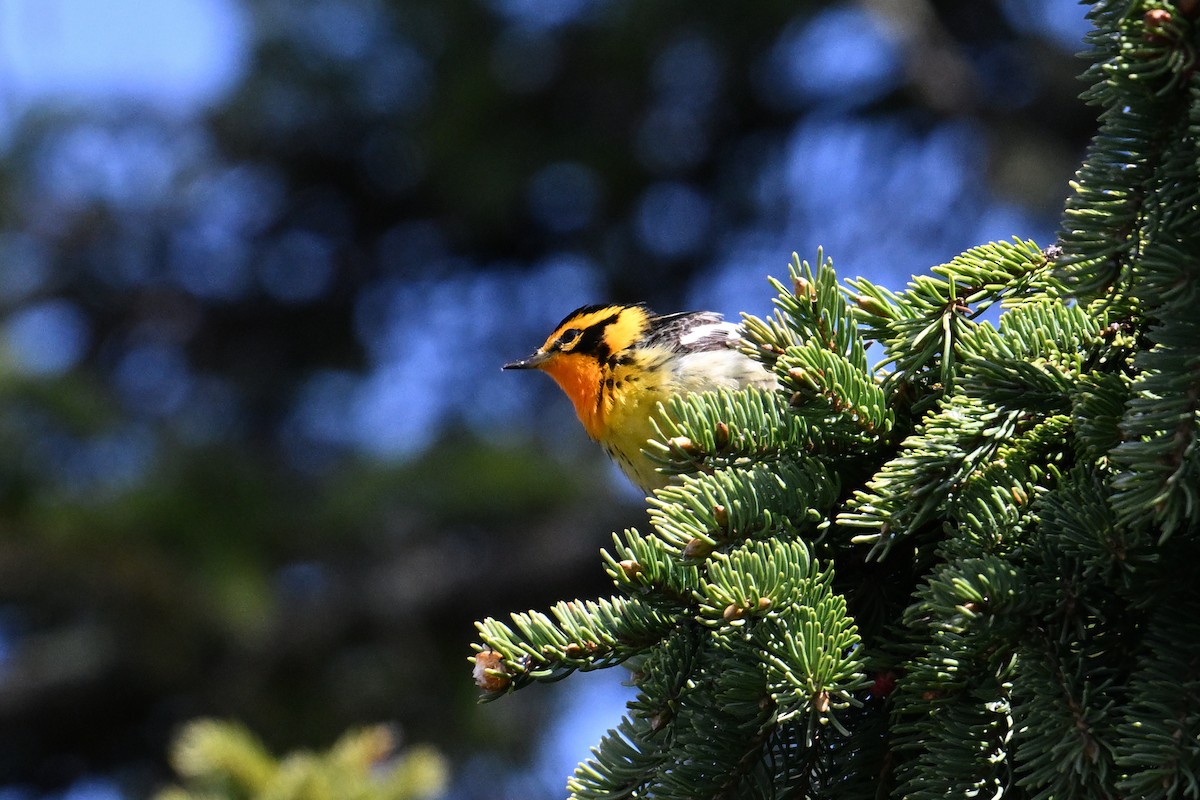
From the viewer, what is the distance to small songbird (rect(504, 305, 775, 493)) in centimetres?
331

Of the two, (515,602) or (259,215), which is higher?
(259,215)

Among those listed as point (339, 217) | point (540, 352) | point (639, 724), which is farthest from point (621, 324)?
point (339, 217)

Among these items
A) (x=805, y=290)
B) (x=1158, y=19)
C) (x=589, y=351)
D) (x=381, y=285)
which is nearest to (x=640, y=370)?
(x=589, y=351)

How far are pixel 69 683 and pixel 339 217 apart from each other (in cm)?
323

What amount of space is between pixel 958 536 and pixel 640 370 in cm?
203

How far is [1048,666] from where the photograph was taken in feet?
4.44

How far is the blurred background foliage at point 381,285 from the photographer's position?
21.0 ft

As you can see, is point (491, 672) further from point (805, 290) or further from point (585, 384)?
point (585, 384)

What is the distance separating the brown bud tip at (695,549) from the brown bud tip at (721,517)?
39 mm

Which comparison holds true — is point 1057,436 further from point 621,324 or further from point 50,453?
point 50,453

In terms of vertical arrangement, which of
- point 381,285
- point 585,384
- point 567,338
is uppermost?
point 381,285

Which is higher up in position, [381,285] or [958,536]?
[381,285]

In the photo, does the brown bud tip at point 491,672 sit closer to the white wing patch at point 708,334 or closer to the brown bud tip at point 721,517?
the brown bud tip at point 721,517

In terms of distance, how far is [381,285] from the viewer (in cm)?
772
